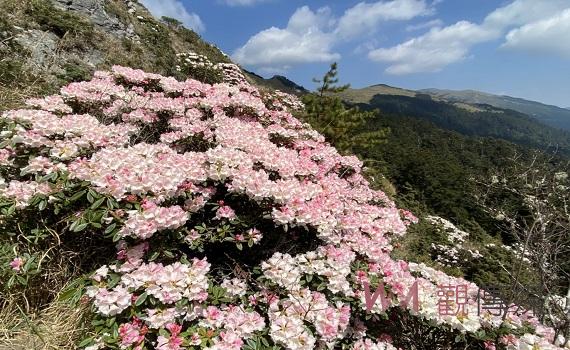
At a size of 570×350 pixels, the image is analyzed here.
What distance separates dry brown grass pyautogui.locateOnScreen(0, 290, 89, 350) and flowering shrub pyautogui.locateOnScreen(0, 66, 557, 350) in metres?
0.42

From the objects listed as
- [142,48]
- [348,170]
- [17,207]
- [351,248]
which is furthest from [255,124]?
[142,48]

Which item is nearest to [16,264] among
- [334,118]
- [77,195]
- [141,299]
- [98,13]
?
[77,195]

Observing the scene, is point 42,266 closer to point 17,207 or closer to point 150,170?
point 17,207

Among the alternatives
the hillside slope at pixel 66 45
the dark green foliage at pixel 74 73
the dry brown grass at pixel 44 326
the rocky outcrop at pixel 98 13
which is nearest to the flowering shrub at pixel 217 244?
the dry brown grass at pixel 44 326

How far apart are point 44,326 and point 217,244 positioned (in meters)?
1.51

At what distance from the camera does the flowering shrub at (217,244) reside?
102 inches

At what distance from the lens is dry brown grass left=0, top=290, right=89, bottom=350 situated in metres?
2.88

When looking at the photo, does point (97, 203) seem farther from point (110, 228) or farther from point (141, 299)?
point (141, 299)

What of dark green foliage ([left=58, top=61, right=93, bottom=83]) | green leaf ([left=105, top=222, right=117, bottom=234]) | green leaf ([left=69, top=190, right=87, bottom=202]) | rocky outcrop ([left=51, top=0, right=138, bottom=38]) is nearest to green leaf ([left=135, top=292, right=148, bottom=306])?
green leaf ([left=105, top=222, right=117, bottom=234])

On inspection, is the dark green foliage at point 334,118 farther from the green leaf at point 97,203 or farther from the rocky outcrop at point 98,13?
the green leaf at point 97,203

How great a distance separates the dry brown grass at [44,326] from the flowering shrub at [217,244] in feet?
1.36

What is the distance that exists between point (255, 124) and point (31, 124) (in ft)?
8.39

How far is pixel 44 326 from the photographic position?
302cm

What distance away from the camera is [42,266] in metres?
3.21
